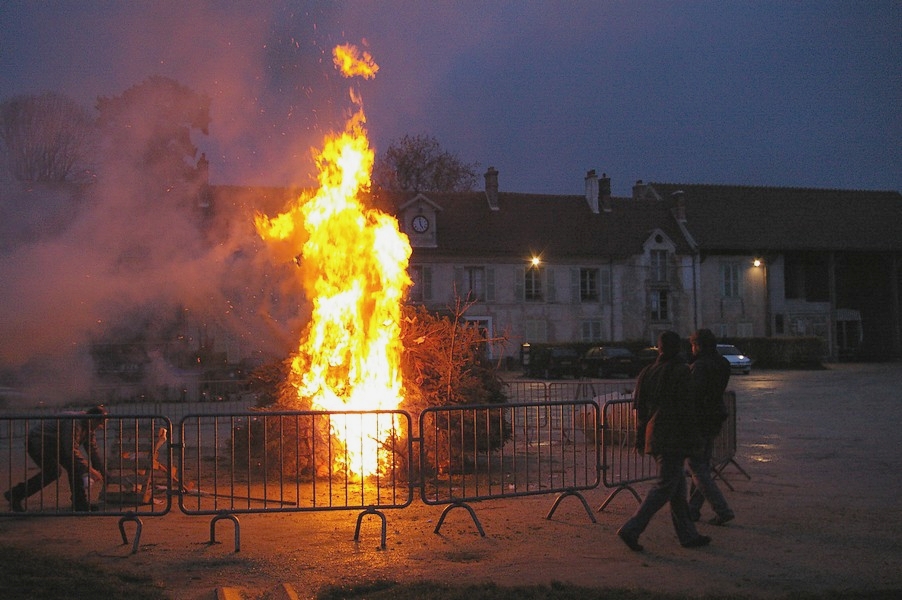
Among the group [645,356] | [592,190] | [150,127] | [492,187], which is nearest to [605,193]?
[592,190]

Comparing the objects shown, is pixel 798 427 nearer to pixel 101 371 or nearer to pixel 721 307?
pixel 101 371

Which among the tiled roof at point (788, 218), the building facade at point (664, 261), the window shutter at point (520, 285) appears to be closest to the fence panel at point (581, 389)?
the building facade at point (664, 261)

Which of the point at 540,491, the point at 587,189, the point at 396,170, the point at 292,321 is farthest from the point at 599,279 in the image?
the point at 540,491

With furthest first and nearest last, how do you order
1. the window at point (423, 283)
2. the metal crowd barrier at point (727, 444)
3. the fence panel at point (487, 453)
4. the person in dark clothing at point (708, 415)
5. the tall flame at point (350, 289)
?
the window at point (423, 283) → the tall flame at point (350, 289) → the metal crowd barrier at point (727, 444) → the fence panel at point (487, 453) → the person in dark clothing at point (708, 415)

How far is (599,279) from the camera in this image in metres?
47.9

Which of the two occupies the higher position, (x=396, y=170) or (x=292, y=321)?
(x=396, y=170)

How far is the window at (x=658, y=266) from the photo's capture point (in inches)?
1911

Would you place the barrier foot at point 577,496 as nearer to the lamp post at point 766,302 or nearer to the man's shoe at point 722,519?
the man's shoe at point 722,519

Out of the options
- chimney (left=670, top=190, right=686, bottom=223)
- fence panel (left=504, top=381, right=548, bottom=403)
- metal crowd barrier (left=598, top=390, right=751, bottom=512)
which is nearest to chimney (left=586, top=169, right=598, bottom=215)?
chimney (left=670, top=190, right=686, bottom=223)

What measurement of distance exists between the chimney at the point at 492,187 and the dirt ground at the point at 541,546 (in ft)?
125

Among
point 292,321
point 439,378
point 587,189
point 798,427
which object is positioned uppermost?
point 587,189

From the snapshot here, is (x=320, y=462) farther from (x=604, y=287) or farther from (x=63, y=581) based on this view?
(x=604, y=287)

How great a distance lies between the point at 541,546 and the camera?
7215 millimetres

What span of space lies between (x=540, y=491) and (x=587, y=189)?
43452 millimetres
